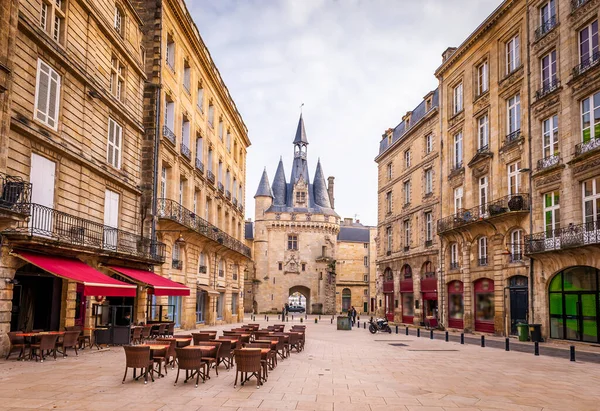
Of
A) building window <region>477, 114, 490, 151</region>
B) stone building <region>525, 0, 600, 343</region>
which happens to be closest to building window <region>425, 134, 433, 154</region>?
building window <region>477, 114, 490, 151</region>

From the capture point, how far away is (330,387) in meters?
11.3

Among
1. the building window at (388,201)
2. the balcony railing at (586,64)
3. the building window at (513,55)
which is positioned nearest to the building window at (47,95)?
the balcony railing at (586,64)

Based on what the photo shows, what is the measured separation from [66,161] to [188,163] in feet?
37.2

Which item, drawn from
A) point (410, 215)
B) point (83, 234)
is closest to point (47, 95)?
point (83, 234)

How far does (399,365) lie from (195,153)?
18356 millimetres

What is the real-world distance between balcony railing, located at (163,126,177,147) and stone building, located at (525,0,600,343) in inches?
626

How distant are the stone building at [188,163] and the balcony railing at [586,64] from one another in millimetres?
16718

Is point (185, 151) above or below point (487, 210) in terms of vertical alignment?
above

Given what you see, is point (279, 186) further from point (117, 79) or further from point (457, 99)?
point (117, 79)

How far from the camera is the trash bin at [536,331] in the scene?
23.1 m

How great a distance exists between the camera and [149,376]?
12000 mm

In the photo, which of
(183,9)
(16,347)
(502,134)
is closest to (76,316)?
(16,347)

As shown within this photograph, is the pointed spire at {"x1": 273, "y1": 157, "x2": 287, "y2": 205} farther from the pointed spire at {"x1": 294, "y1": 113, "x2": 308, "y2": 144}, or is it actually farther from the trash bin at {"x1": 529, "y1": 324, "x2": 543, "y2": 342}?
the trash bin at {"x1": 529, "y1": 324, "x2": 543, "y2": 342}

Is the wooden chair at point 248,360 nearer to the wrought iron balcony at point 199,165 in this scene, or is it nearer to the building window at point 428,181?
the wrought iron balcony at point 199,165
